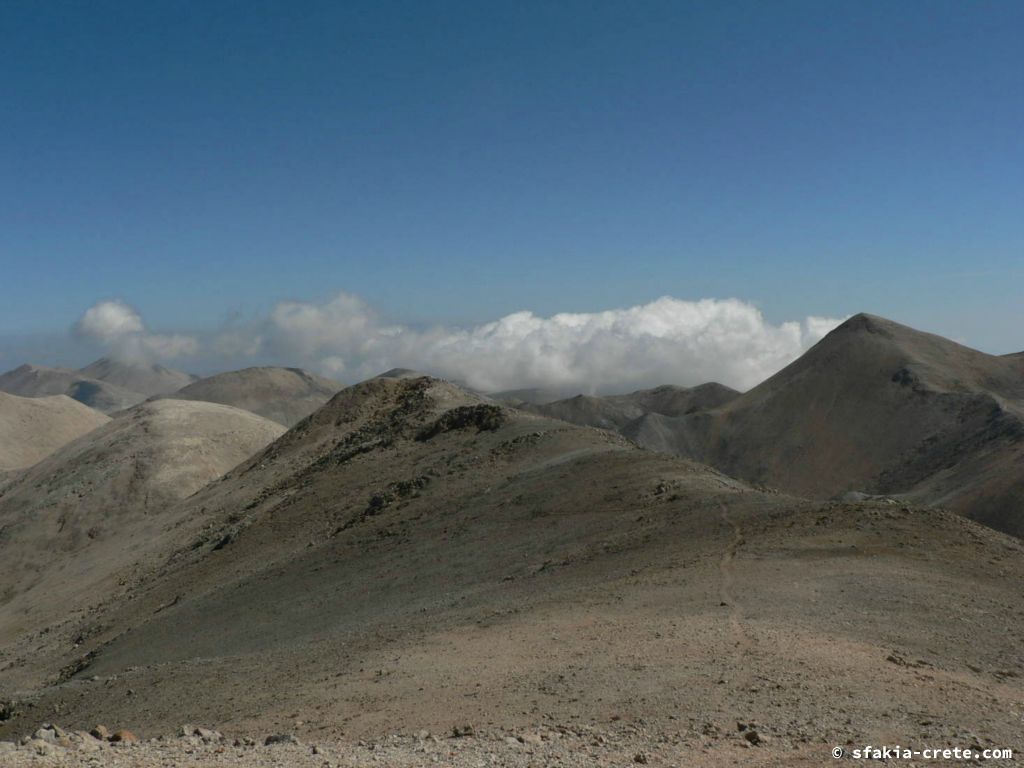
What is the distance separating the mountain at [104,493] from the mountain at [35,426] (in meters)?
40.9

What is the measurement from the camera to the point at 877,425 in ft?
311

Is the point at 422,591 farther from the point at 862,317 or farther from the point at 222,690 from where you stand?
the point at 862,317

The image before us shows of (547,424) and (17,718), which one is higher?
(547,424)

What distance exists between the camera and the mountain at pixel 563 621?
12133 millimetres

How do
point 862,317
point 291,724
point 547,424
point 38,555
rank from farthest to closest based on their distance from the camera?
point 862,317 < point 38,555 < point 547,424 < point 291,724

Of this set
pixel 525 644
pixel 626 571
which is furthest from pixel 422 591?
pixel 525 644

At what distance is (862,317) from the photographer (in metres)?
117

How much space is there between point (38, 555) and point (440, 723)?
2063 inches

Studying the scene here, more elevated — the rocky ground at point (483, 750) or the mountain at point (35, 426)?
the mountain at point (35, 426)

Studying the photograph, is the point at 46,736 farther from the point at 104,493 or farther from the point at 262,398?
the point at 262,398

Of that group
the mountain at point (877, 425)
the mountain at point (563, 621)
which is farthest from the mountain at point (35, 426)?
the mountain at point (563, 621)

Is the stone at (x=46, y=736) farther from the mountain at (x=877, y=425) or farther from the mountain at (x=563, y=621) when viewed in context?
the mountain at (x=877, y=425)

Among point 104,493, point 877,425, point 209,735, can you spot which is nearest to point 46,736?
point 209,735

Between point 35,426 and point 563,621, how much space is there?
129351mm
